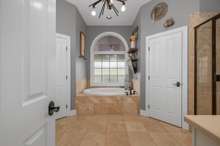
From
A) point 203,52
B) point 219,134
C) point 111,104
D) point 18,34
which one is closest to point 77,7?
point 111,104

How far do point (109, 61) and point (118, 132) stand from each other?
357 cm

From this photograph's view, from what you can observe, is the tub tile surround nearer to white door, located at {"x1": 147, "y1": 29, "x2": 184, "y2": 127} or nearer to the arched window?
white door, located at {"x1": 147, "y1": 29, "x2": 184, "y2": 127}

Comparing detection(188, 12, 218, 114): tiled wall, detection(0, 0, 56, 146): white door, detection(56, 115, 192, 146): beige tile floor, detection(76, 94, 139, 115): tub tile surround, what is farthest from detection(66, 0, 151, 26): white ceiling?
detection(0, 0, 56, 146): white door

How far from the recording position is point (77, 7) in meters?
4.31

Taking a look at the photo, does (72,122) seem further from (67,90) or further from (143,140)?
(143,140)

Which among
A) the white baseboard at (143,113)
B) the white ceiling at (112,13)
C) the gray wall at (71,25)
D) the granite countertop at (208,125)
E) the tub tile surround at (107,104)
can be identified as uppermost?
the white ceiling at (112,13)

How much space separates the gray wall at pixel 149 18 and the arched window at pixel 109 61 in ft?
6.34

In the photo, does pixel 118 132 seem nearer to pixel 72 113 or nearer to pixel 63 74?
pixel 72 113

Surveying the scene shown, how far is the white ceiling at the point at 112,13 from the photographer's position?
4051 millimetres

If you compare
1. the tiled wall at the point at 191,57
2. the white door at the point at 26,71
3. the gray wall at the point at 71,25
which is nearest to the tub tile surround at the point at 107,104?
the gray wall at the point at 71,25

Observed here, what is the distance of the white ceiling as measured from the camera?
13.3 ft

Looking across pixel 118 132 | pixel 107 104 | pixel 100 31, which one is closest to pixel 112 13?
pixel 100 31

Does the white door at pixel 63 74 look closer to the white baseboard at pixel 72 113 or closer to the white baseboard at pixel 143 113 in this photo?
the white baseboard at pixel 72 113

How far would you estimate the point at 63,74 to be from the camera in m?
3.88
